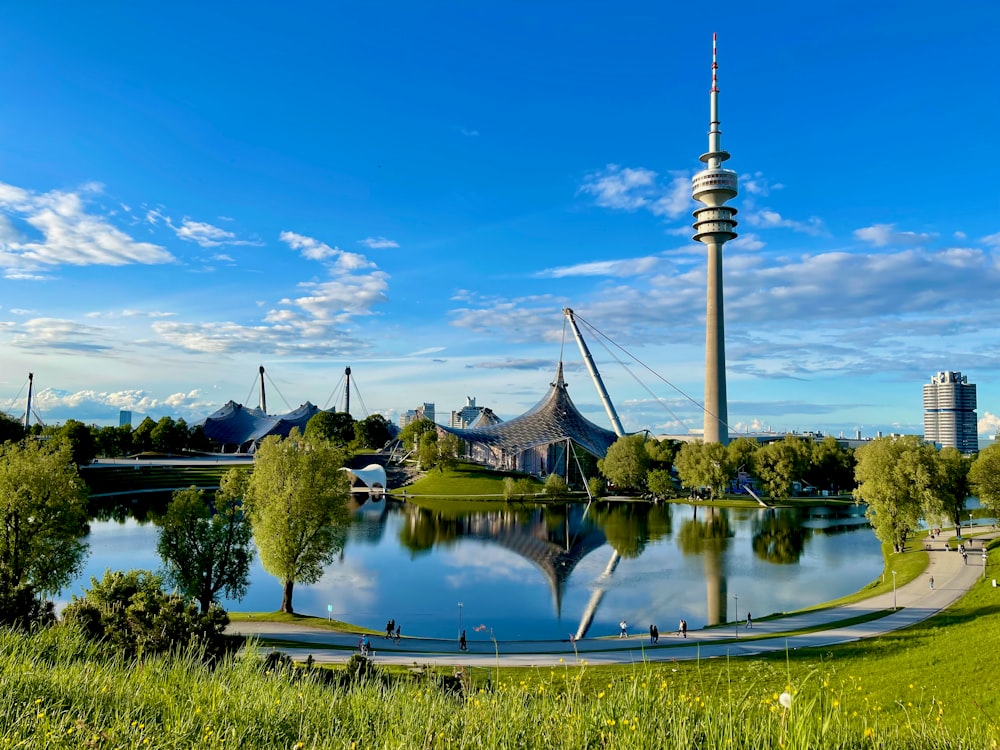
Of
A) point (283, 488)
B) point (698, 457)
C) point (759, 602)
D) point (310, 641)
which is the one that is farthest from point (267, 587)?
point (698, 457)

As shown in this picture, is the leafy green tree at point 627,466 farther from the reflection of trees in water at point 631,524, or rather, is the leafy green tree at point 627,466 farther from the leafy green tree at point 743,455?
the leafy green tree at point 743,455

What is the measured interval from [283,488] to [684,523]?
35.2m

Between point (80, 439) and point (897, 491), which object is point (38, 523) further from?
point (80, 439)

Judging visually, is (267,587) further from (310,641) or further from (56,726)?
(56,726)

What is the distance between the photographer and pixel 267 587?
2906 centimetres

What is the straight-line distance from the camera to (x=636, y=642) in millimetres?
19438

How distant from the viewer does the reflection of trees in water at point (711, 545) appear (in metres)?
26.4

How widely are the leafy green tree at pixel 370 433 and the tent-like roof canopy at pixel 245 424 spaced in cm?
1231

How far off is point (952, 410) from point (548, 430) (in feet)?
478

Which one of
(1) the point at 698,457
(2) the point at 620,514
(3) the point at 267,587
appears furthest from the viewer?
(1) the point at 698,457

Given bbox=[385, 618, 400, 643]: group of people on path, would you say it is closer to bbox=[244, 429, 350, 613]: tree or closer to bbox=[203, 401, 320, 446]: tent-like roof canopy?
bbox=[244, 429, 350, 613]: tree

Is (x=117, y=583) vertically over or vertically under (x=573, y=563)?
over

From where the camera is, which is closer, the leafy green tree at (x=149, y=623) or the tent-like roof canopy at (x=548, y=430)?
the leafy green tree at (x=149, y=623)

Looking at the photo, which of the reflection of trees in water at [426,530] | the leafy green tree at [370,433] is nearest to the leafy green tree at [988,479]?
the reflection of trees in water at [426,530]
